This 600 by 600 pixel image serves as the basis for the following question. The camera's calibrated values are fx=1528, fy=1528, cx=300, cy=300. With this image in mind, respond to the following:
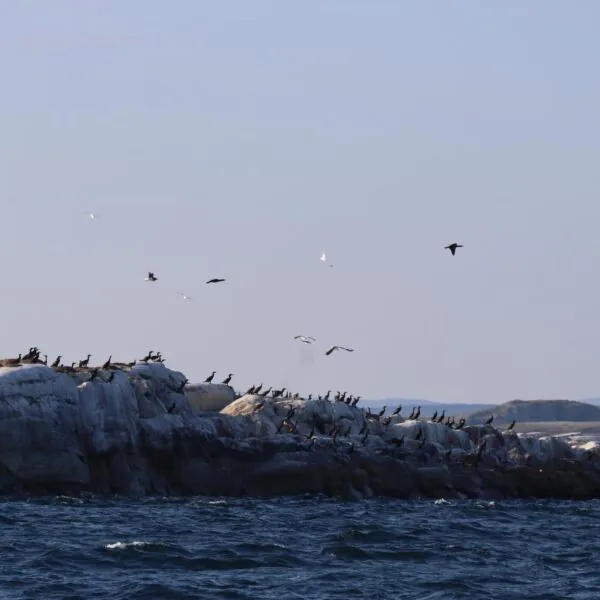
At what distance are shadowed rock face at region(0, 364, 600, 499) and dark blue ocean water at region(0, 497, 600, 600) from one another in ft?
9.20

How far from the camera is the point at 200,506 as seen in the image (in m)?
62.1

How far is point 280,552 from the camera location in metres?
46.3

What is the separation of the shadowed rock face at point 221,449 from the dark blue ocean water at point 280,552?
2804 mm

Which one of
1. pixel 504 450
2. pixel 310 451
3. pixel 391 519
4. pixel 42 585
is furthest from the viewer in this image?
pixel 504 450

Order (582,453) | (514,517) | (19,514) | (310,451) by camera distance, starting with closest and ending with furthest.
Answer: (19,514) → (514,517) → (310,451) → (582,453)

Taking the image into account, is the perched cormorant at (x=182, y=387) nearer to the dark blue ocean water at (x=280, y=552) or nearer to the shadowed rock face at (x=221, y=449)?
the shadowed rock face at (x=221, y=449)

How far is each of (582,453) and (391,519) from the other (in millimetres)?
37100

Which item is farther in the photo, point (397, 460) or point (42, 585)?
point (397, 460)

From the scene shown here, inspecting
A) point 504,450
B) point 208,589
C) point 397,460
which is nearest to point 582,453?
point 504,450

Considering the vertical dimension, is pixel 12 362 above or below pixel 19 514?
above

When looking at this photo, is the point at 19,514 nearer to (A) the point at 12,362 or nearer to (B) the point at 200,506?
(B) the point at 200,506

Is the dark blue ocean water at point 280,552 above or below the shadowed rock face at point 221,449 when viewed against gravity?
below

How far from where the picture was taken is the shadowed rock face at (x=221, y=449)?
64.0 meters

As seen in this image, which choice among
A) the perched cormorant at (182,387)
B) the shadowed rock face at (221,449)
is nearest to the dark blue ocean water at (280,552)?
the shadowed rock face at (221,449)
